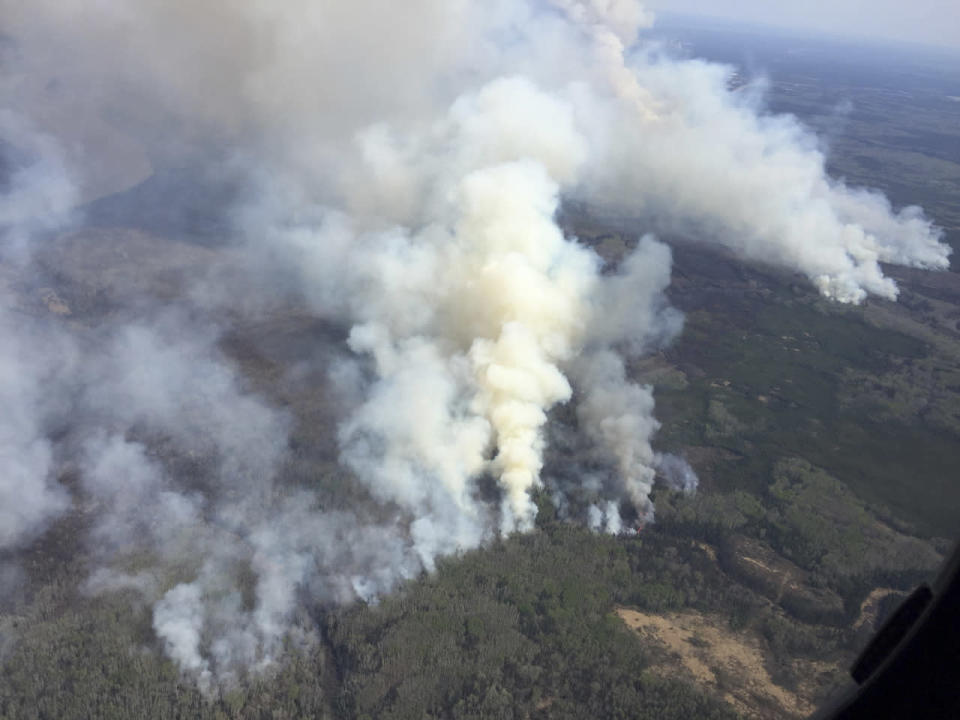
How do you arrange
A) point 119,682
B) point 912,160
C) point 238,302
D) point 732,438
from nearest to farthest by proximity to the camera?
point 119,682
point 732,438
point 238,302
point 912,160

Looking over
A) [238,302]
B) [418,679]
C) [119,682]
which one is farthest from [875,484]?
[238,302]

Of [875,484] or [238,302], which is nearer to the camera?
[875,484]

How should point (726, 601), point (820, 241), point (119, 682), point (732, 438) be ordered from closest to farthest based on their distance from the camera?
1. point (119, 682)
2. point (726, 601)
3. point (732, 438)
4. point (820, 241)

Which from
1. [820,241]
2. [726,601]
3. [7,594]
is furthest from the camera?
[820,241]

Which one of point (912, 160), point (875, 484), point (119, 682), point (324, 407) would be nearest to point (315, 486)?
point (324, 407)

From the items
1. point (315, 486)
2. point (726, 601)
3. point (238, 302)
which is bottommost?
point (238, 302)

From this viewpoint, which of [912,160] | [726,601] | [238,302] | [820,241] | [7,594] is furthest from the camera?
[912,160]

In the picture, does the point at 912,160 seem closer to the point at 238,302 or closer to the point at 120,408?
the point at 238,302

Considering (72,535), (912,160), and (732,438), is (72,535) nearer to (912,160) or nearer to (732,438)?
(732,438)

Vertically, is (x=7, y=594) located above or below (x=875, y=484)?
below
